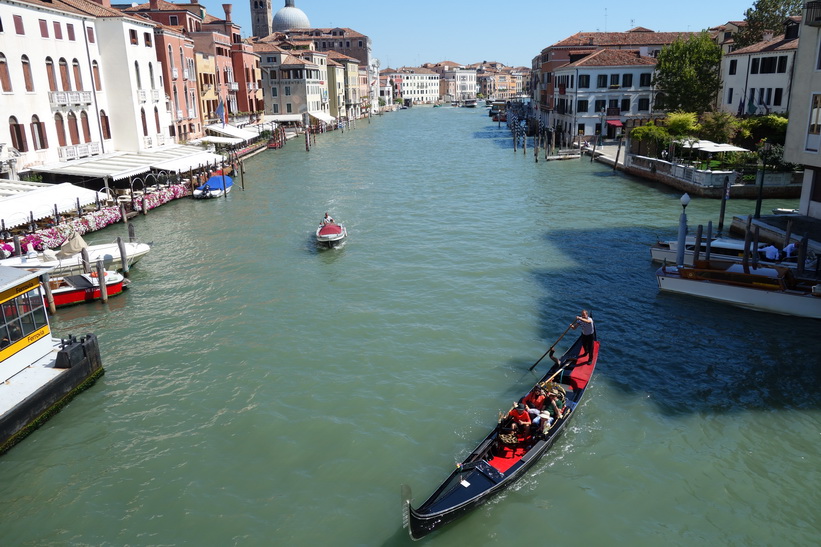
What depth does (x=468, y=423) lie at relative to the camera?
1245 centimetres

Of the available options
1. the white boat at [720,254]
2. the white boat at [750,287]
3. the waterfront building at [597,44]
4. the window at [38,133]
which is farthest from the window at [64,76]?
the waterfront building at [597,44]

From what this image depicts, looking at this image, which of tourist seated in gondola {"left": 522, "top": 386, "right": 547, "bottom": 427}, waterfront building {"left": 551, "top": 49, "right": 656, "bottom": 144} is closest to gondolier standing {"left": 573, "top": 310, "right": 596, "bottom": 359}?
tourist seated in gondola {"left": 522, "top": 386, "right": 547, "bottom": 427}

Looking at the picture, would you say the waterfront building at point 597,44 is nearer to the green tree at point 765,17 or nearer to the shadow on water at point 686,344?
the green tree at point 765,17

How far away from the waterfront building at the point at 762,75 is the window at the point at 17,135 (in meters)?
41.8

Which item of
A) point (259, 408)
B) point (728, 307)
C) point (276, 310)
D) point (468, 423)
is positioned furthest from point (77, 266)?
point (728, 307)

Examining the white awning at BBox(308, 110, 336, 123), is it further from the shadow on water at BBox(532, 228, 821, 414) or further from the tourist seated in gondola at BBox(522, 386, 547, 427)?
the tourist seated in gondola at BBox(522, 386, 547, 427)

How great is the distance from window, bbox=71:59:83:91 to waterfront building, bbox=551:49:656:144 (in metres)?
40.6

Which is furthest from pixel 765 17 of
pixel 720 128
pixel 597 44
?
pixel 720 128

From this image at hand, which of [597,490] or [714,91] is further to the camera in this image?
[714,91]

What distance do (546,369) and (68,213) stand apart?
22328 millimetres

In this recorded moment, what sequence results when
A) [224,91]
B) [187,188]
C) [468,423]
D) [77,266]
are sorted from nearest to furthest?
[468,423], [77,266], [187,188], [224,91]

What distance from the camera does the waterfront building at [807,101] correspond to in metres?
21.1

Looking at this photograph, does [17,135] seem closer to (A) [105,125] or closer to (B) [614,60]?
(A) [105,125]

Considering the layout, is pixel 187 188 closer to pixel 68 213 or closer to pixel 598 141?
pixel 68 213
